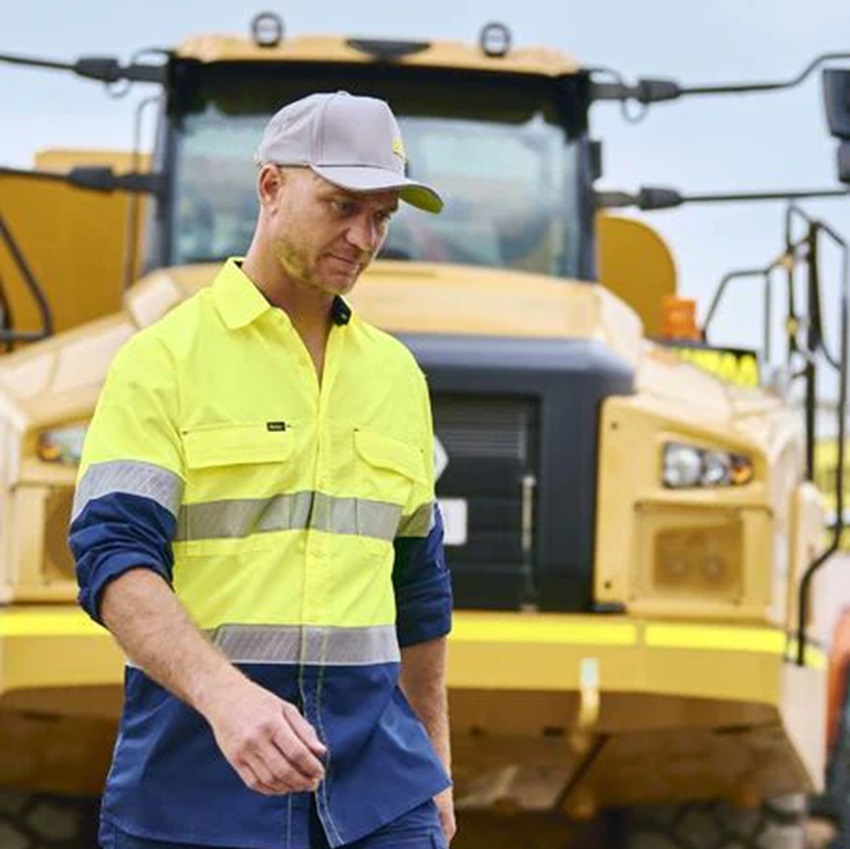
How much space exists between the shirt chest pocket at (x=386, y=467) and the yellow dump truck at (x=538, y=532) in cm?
319

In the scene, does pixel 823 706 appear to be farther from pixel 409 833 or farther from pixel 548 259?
pixel 409 833

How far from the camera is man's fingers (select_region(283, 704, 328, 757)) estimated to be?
3.42m

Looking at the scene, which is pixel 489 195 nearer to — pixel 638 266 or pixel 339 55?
pixel 339 55

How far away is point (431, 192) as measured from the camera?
3.98 m

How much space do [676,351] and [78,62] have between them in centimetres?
206

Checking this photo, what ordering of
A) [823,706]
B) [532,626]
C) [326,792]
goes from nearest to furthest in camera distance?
[326,792] → [532,626] → [823,706]

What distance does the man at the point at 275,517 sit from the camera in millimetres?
3748

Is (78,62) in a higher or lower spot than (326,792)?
higher

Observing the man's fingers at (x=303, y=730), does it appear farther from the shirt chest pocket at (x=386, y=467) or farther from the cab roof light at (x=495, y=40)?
the cab roof light at (x=495, y=40)

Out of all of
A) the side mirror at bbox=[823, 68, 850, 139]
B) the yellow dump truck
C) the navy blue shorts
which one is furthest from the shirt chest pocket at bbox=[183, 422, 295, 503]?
the side mirror at bbox=[823, 68, 850, 139]

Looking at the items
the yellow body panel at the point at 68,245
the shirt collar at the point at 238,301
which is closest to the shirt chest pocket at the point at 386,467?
the shirt collar at the point at 238,301

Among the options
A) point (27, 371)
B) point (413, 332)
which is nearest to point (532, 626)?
point (413, 332)

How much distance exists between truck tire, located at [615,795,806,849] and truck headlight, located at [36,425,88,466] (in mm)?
2152

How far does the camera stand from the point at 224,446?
3785 millimetres
